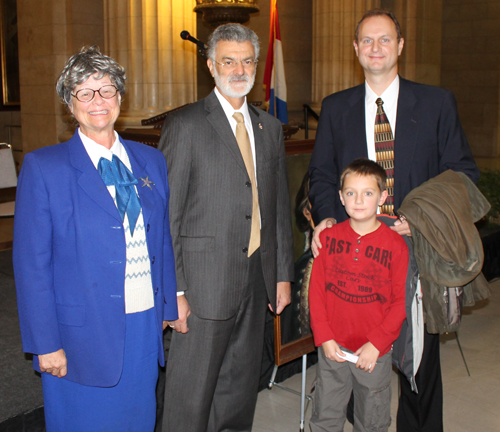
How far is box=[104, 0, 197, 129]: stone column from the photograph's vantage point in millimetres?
6133

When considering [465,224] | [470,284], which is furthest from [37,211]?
[470,284]

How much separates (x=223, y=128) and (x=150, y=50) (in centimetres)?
400

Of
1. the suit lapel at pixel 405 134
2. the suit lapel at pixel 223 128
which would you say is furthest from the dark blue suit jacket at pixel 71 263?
the suit lapel at pixel 405 134

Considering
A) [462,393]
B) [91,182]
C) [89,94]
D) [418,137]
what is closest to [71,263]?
[91,182]

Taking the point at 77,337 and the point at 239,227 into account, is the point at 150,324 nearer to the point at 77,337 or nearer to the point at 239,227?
the point at 77,337

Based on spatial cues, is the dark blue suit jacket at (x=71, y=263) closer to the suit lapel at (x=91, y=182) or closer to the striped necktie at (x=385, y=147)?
the suit lapel at (x=91, y=182)

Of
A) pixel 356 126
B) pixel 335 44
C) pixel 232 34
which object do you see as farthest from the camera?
pixel 335 44

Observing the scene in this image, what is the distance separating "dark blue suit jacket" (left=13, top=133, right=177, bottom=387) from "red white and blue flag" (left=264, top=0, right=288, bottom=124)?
15.4 feet

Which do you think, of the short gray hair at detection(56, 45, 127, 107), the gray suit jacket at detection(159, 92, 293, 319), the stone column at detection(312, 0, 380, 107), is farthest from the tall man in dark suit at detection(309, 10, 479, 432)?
the stone column at detection(312, 0, 380, 107)

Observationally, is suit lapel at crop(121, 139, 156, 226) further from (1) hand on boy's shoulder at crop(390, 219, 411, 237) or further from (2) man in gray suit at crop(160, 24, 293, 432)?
(1) hand on boy's shoulder at crop(390, 219, 411, 237)

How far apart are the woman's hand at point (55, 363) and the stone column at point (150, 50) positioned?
449 centimetres

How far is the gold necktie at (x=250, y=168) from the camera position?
2.63 meters

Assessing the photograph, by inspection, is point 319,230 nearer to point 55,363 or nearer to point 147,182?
point 147,182

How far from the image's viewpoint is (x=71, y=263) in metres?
1.99
